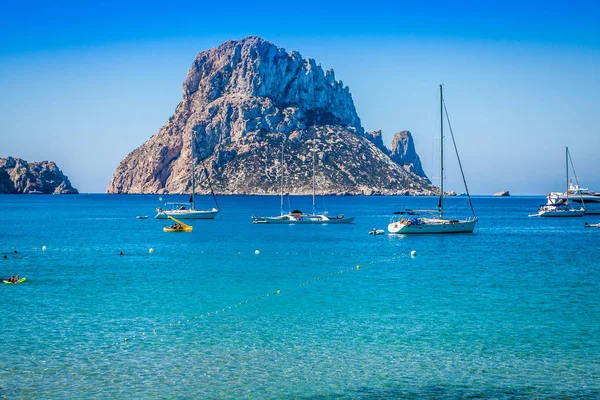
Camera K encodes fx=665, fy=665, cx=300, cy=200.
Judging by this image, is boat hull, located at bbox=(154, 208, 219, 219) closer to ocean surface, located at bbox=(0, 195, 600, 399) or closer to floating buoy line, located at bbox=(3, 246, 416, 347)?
ocean surface, located at bbox=(0, 195, 600, 399)

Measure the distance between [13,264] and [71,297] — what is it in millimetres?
19733

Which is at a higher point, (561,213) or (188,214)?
(188,214)

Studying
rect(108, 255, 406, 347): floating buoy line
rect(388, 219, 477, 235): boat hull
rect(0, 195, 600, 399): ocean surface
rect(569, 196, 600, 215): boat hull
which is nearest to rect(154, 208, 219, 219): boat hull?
rect(388, 219, 477, 235): boat hull

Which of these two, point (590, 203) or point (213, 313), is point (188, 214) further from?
point (590, 203)

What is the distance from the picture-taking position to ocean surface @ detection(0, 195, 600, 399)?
21656 mm

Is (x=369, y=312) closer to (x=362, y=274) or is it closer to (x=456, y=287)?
(x=456, y=287)

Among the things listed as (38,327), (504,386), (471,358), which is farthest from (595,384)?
(38,327)

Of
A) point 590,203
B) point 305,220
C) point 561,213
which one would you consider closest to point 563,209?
point 561,213

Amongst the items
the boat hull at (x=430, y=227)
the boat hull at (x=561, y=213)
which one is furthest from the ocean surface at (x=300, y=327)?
the boat hull at (x=561, y=213)

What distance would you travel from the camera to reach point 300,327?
30.1 metres

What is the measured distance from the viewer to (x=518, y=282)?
147 ft

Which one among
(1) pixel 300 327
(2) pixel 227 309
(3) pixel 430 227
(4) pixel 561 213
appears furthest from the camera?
(4) pixel 561 213

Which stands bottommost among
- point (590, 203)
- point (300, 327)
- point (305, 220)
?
point (300, 327)

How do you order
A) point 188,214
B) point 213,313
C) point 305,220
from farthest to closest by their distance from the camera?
point 188,214, point 305,220, point 213,313
